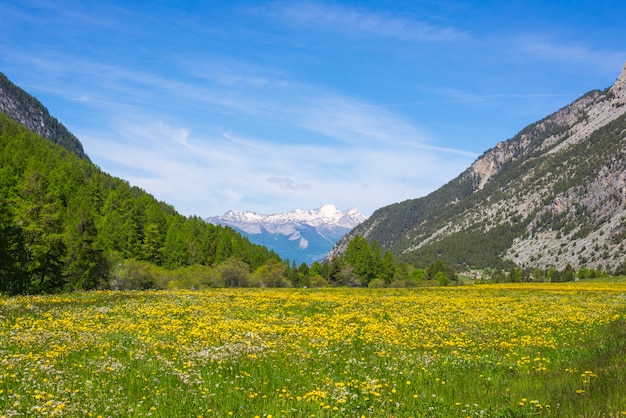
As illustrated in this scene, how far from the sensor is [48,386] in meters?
8.77

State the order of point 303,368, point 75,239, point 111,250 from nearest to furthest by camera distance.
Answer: point 303,368 → point 75,239 → point 111,250

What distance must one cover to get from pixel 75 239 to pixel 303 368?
5068 centimetres

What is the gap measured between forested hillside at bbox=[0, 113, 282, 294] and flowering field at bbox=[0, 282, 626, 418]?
957 inches

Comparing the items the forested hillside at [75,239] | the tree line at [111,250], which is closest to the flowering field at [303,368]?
the forested hillside at [75,239]

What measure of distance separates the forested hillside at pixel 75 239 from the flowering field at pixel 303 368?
24308mm

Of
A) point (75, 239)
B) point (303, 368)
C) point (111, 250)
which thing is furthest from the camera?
point (111, 250)

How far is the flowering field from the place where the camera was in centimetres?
799

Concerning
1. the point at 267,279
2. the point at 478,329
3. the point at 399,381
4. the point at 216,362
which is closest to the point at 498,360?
the point at 399,381

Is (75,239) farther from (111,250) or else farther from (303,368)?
(303,368)

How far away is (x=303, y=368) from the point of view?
1123cm

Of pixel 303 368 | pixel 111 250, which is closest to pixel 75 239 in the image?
pixel 111 250

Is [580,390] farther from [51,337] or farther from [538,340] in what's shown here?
[51,337]

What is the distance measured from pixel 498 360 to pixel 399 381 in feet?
14.3

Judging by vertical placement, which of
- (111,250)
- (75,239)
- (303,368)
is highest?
(75,239)
